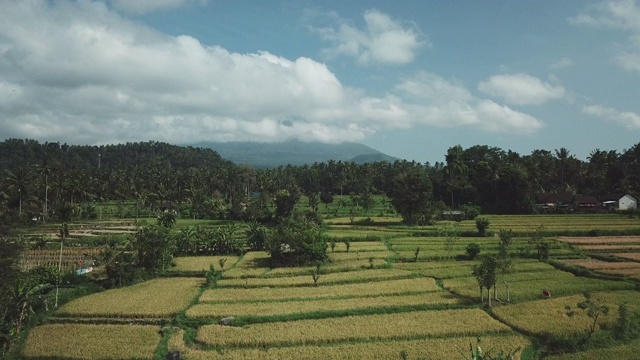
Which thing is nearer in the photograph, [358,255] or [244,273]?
[244,273]

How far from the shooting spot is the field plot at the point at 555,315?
77.4 feet

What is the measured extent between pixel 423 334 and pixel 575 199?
2811 inches

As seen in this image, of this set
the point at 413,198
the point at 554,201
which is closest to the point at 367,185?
the point at 554,201

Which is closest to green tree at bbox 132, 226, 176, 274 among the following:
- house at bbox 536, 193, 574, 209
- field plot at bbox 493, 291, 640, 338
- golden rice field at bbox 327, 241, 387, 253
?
golden rice field at bbox 327, 241, 387, 253

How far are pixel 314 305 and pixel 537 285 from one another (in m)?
16.0

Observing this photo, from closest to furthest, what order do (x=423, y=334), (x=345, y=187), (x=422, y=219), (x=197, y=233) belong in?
(x=423, y=334) → (x=197, y=233) → (x=422, y=219) → (x=345, y=187)

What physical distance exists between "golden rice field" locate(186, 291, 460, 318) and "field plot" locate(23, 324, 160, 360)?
3.59 metres

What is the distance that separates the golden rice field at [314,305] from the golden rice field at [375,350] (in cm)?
462

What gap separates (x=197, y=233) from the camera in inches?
1973

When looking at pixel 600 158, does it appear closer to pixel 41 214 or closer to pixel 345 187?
pixel 345 187

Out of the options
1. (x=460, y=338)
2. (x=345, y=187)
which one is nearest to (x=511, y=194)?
(x=345, y=187)

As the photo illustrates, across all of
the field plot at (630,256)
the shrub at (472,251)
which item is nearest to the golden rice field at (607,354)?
the shrub at (472,251)

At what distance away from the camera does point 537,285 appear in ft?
106

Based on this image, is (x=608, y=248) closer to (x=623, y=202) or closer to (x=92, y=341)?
(x=623, y=202)
